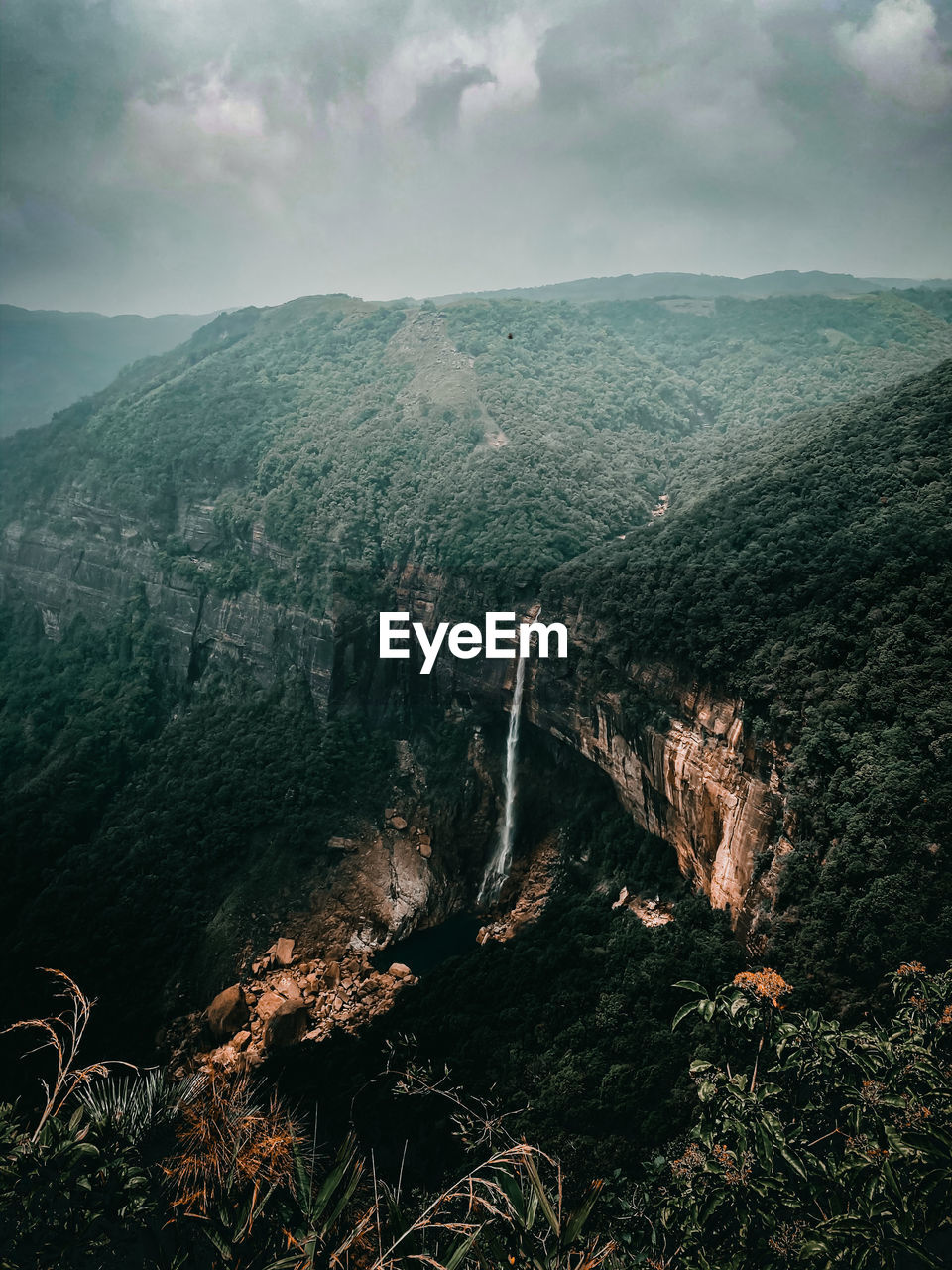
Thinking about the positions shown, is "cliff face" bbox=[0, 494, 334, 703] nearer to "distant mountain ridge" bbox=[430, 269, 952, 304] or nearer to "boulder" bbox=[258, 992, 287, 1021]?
"boulder" bbox=[258, 992, 287, 1021]

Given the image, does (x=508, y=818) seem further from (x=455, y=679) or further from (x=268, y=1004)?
(x=268, y=1004)

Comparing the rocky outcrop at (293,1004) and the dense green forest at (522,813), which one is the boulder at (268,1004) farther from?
the dense green forest at (522,813)

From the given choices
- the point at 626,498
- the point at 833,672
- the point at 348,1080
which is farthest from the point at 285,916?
the point at 626,498

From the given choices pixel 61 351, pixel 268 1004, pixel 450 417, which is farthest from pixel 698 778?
pixel 61 351

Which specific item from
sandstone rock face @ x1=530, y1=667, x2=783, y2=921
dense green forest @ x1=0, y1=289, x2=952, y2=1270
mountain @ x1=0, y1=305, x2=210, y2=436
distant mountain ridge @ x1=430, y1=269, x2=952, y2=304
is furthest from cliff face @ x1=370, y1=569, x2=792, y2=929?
mountain @ x1=0, y1=305, x2=210, y2=436

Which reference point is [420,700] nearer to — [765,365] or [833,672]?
[833,672]

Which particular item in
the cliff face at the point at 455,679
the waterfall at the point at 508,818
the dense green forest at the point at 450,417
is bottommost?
the waterfall at the point at 508,818

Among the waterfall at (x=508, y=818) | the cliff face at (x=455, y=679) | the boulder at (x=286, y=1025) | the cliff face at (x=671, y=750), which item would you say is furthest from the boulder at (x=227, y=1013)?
the cliff face at (x=671, y=750)
